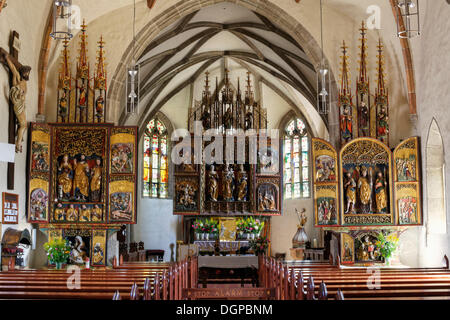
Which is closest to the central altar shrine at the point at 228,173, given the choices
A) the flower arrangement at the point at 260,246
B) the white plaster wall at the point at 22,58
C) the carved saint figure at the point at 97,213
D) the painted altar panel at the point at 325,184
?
the flower arrangement at the point at 260,246

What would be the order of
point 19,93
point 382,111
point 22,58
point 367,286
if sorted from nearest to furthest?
point 367,286 → point 19,93 → point 22,58 → point 382,111

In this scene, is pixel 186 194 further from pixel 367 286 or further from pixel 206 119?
pixel 367 286

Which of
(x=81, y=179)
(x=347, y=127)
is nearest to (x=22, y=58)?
(x=81, y=179)

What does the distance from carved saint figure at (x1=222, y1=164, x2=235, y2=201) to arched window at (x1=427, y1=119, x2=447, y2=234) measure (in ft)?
27.1

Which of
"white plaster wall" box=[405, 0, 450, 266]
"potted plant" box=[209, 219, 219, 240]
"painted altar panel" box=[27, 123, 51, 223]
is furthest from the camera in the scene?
"potted plant" box=[209, 219, 219, 240]

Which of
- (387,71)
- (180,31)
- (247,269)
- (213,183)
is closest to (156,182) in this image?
(213,183)

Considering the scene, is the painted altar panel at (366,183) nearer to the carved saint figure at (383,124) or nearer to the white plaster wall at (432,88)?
the carved saint figure at (383,124)

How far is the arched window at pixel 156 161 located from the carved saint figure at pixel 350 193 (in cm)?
1281

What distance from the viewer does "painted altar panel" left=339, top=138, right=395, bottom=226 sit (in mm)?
14141

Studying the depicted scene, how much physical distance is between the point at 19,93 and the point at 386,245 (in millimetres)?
9469

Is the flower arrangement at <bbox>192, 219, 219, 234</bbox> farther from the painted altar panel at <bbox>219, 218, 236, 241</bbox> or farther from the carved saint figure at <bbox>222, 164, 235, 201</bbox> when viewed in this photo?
the carved saint figure at <bbox>222, 164, 235, 201</bbox>

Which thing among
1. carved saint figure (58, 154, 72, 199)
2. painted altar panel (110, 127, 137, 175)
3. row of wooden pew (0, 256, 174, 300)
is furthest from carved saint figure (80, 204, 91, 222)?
row of wooden pew (0, 256, 174, 300)

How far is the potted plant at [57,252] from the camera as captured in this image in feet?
44.6

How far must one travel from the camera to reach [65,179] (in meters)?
14.3
